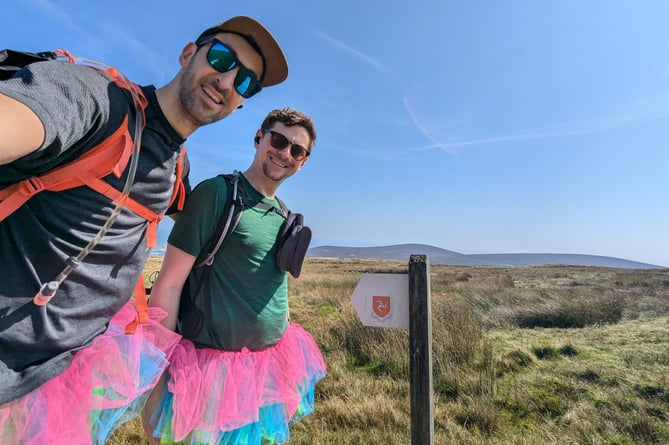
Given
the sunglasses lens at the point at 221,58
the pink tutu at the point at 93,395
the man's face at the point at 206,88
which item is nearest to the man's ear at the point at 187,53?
the man's face at the point at 206,88

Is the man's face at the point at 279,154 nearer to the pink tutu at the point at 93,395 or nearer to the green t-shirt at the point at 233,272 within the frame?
the green t-shirt at the point at 233,272

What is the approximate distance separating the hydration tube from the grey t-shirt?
17mm

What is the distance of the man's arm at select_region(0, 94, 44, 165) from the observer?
29.0 inches

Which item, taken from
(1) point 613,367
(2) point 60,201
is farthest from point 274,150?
(1) point 613,367

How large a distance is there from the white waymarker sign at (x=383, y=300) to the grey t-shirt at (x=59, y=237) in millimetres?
1501

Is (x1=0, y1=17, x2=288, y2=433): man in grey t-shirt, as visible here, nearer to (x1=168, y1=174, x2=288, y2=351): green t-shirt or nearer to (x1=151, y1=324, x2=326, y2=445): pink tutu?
(x1=168, y1=174, x2=288, y2=351): green t-shirt

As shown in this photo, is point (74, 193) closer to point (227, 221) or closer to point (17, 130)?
point (17, 130)

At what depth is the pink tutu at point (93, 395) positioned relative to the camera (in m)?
1.06

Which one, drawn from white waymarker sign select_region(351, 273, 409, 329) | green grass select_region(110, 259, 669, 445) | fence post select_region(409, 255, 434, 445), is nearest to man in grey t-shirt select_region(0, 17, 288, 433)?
white waymarker sign select_region(351, 273, 409, 329)

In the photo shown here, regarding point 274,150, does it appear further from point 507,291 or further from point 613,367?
point 507,291

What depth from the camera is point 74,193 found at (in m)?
1.03

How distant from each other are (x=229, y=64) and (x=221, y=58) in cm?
4

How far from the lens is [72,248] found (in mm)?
1049

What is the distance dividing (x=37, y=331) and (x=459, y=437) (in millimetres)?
3441
